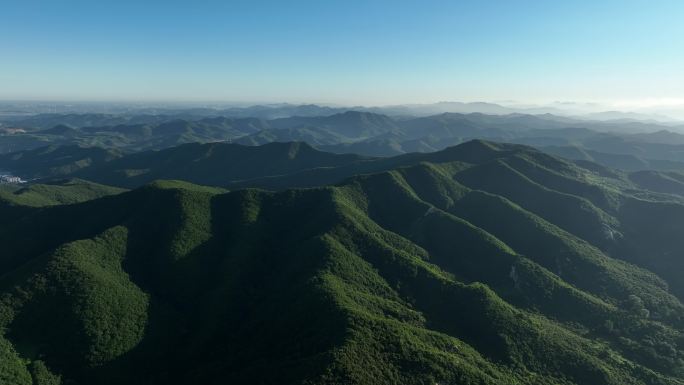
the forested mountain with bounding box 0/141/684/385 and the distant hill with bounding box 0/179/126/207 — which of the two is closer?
the forested mountain with bounding box 0/141/684/385

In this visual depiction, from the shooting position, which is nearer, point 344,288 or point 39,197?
point 344,288

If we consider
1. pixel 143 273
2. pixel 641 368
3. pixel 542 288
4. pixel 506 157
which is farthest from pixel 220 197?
pixel 506 157

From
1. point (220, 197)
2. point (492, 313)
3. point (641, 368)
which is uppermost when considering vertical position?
point (220, 197)

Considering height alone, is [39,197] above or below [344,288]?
below

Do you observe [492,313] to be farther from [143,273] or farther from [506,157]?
[506,157]

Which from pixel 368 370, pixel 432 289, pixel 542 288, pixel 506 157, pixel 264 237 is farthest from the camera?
pixel 506 157

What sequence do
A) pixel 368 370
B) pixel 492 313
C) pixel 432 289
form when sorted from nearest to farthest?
pixel 368 370
pixel 492 313
pixel 432 289

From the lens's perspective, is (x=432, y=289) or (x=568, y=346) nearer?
(x=568, y=346)

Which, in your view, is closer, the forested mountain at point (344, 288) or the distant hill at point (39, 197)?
the forested mountain at point (344, 288)
